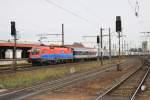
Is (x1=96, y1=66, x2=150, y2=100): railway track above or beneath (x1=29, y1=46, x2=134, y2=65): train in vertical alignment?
beneath

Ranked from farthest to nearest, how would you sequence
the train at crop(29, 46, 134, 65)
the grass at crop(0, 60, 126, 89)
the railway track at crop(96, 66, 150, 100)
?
the train at crop(29, 46, 134, 65)
the grass at crop(0, 60, 126, 89)
the railway track at crop(96, 66, 150, 100)

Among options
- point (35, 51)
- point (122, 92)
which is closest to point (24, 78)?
point (122, 92)

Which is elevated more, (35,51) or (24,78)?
(35,51)

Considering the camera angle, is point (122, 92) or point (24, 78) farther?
point (24, 78)

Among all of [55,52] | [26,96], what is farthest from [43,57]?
[26,96]

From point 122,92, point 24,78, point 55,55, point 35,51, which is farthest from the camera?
point 55,55

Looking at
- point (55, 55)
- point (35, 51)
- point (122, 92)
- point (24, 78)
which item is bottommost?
point (122, 92)

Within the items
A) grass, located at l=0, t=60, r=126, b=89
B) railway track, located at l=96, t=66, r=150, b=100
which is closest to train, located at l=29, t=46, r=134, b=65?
grass, located at l=0, t=60, r=126, b=89

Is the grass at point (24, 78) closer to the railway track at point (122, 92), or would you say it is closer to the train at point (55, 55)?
the railway track at point (122, 92)

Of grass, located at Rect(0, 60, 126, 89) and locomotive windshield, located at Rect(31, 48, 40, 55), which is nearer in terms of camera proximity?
grass, located at Rect(0, 60, 126, 89)

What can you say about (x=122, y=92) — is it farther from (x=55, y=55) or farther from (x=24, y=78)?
(x=55, y=55)

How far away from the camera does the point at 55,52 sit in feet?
191

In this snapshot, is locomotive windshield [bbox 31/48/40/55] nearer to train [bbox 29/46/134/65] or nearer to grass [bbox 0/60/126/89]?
train [bbox 29/46/134/65]

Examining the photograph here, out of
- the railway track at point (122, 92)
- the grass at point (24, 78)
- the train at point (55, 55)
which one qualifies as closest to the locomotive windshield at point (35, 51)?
the train at point (55, 55)
